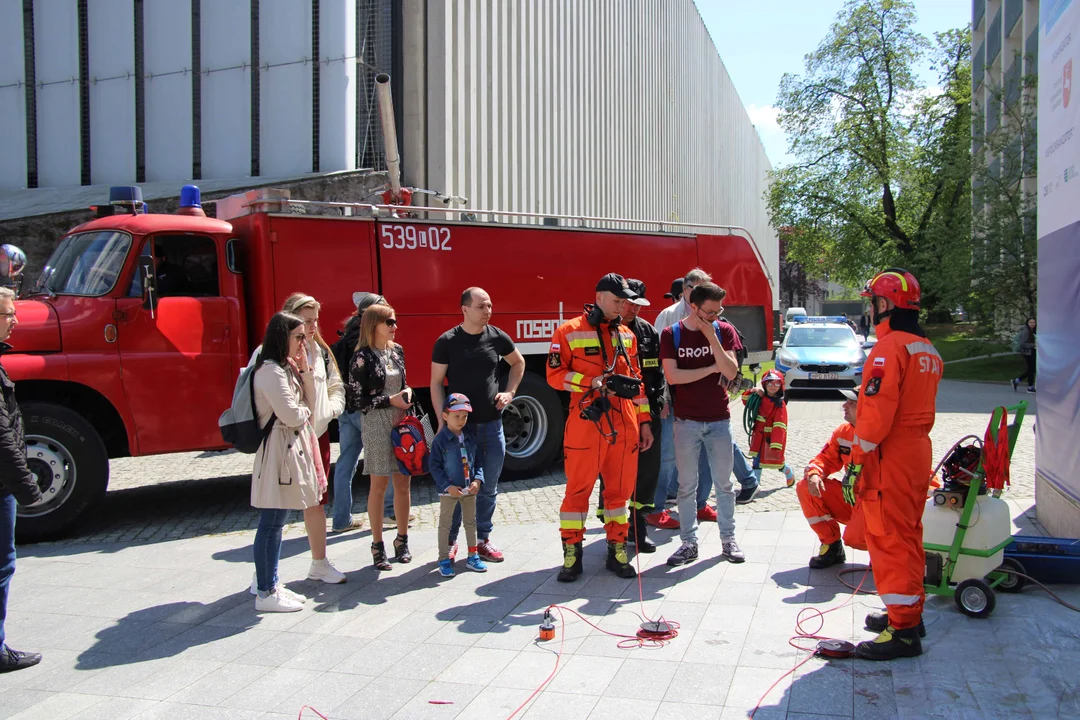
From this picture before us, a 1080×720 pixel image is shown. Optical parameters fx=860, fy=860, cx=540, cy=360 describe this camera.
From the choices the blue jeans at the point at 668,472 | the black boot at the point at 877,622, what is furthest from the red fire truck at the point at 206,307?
the black boot at the point at 877,622

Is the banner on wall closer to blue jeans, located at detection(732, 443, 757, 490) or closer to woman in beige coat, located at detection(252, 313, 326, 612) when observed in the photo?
blue jeans, located at detection(732, 443, 757, 490)

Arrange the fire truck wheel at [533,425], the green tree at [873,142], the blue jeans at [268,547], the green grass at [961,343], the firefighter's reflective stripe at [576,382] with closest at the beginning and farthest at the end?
the blue jeans at [268,547]
the firefighter's reflective stripe at [576,382]
the fire truck wheel at [533,425]
the green grass at [961,343]
the green tree at [873,142]

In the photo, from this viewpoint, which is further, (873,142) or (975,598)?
(873,142)

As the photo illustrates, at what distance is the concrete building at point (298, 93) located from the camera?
14656 millimetres

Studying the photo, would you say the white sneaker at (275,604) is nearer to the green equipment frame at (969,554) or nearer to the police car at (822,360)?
the green equipment frame at (969,554)

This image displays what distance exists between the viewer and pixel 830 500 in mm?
5512

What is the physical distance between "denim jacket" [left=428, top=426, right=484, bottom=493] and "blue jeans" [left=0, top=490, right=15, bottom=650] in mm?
2411

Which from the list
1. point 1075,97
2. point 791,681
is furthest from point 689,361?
point 1075,97

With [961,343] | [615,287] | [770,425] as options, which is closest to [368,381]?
[615,287]

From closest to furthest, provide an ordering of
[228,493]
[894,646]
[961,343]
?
1. [894,646]
2. [228,493]
3. [961,343]

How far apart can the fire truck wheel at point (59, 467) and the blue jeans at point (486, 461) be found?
124 inches

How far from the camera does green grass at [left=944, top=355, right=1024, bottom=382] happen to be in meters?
22.8

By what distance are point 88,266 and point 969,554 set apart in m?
6.96

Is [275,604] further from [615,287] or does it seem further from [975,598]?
[975,598]
